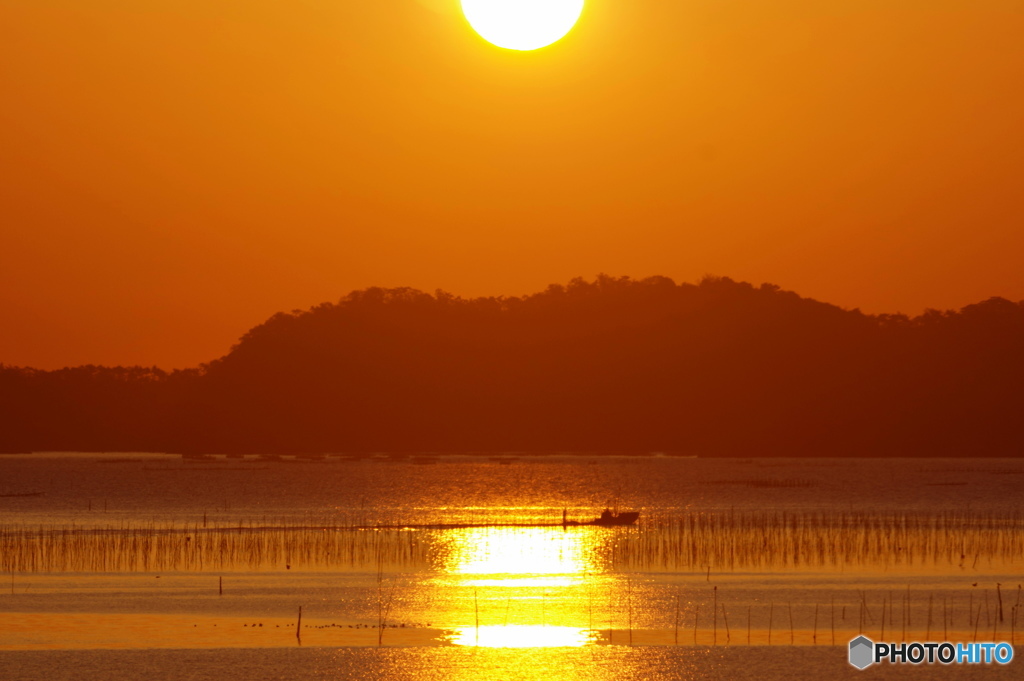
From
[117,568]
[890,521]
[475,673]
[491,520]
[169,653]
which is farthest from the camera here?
[491,520]

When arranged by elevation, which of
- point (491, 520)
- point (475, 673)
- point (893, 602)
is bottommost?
point (475, 673)

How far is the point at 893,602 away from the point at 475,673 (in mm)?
19822

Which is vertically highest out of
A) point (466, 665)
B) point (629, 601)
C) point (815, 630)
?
point (629, 601)

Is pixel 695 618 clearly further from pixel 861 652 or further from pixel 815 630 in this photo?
pixel 861 652

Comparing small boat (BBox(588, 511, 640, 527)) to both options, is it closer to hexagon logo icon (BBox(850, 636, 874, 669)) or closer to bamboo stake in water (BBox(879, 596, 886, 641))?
bamboo stake in water (BBox(879, 596, 886, 641))

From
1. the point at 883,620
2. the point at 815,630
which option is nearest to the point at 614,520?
the point at 883,620

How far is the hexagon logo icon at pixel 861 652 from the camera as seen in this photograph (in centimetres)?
3198

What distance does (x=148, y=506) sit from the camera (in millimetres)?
129250

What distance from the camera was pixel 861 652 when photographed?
110 feet

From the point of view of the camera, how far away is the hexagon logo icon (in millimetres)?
31984

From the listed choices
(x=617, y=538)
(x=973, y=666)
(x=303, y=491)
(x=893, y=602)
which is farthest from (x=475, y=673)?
(x=303, y=491)

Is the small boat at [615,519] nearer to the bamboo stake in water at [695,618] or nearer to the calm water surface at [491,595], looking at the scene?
the calm water surface at [491,595]

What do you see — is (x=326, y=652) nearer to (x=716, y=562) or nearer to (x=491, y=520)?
(x=716, y=562)

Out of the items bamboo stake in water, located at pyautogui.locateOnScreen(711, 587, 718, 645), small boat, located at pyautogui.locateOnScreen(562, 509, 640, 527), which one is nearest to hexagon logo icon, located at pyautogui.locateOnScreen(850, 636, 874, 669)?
bamboo stake in water, located at pyautogui.locateOnScreen(711, 587, 718, 645)
